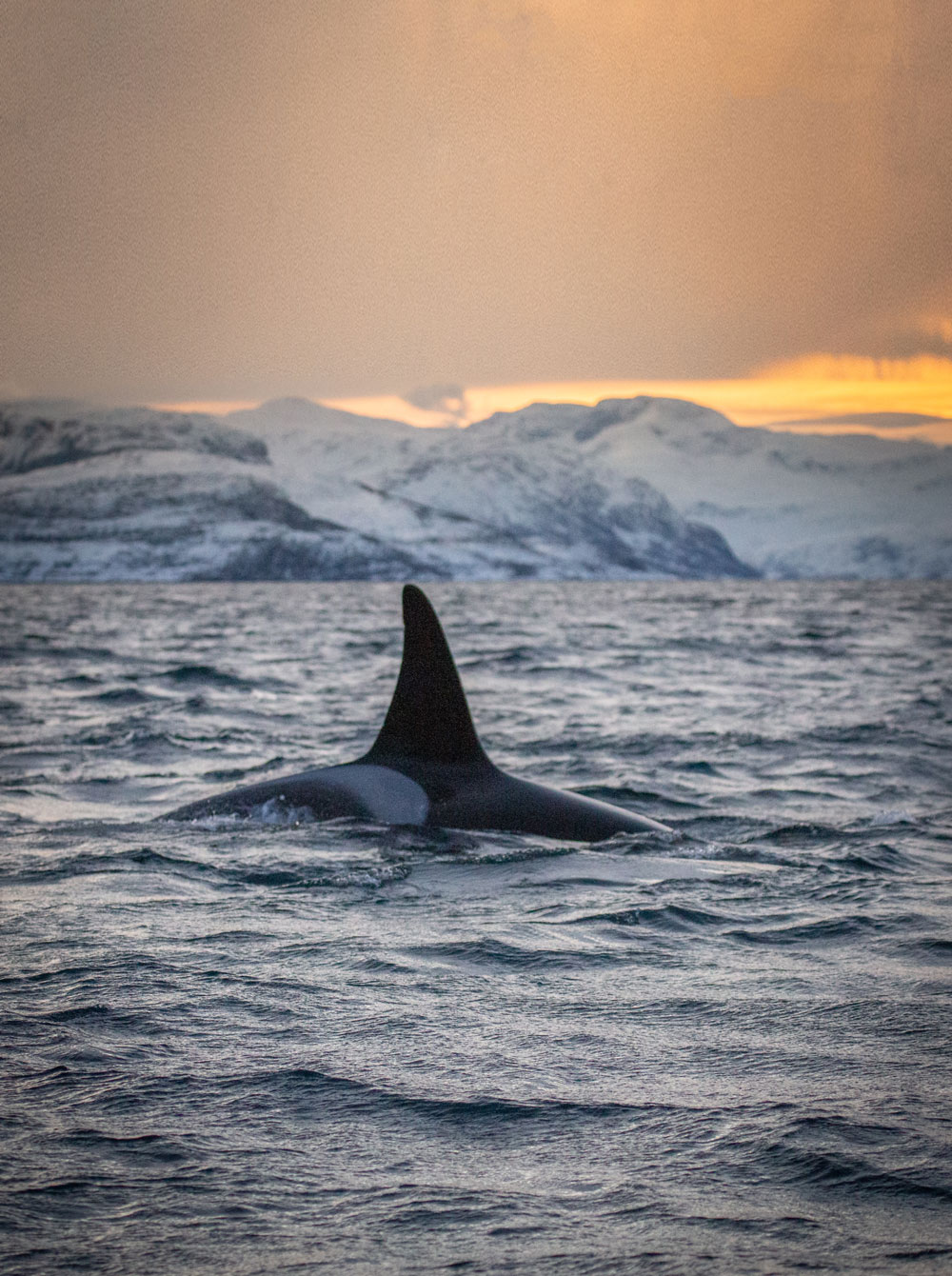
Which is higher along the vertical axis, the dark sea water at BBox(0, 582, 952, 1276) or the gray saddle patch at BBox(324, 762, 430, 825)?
the gray saddle patch at BBox(324, 762, 430, 825)

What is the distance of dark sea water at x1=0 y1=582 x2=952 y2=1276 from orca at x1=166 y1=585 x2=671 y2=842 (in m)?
0.27

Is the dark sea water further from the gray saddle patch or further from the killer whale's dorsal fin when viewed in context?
the killer whale's dorsal fin

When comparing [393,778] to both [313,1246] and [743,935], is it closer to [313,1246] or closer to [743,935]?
[743,935]

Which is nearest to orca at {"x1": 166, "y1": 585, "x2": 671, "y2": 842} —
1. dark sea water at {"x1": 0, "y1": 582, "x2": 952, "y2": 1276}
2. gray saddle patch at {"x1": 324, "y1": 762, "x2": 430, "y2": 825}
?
gray saddle patch at {"x1": 324, "y1": 762, "x2": 430, "y2": 825}

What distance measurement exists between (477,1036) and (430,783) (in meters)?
4.37

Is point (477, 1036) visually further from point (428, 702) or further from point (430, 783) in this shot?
point (428, 702)

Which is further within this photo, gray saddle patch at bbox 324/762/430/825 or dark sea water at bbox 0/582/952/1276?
gray saddle patch at bbox 324/762/430/825

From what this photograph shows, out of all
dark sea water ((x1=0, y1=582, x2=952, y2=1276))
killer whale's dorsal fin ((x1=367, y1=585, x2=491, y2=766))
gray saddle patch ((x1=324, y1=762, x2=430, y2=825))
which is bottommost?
dark sea water ((x1=0, y1=582, x2=952, y2=1276))

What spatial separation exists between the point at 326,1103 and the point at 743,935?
3212 mm

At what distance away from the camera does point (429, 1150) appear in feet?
13.7

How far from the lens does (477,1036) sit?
5344 millimetres

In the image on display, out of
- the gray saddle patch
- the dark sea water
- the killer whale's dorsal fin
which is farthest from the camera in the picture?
the killer whale's dorsal fin

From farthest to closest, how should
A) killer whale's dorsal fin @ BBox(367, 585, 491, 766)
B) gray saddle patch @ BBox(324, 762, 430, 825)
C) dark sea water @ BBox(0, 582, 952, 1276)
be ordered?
killer whale's dorsal fin @ BBox(367, 585, 491, 766)
gray saddle patch @ BBox(324, 762, 430, 825)
dark sea water @ BBox(0, 582, 952, 1276)

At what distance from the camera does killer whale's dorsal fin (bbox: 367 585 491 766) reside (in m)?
9.73
